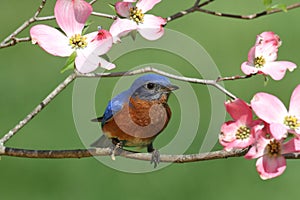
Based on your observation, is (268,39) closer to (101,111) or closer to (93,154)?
(93,154)

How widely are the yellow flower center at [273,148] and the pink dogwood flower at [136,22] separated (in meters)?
0.34

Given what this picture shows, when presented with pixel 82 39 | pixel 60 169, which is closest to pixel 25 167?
pixel 60 169

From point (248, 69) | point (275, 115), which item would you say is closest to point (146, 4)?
point (248, 69)

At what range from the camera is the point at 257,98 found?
137cm

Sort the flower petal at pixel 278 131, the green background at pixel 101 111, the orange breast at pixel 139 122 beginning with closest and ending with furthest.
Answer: the flower petal at pixel 278 131
the orange breast at pixel 139 122
the green background at pixel 101 111

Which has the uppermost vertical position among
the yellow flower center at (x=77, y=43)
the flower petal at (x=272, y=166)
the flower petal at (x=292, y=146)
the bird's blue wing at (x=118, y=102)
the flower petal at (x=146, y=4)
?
the bird's blue wing at (x=118, y=102)

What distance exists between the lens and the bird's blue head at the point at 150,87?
1.90 m

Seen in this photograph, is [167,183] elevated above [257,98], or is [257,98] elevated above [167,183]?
[167,183]

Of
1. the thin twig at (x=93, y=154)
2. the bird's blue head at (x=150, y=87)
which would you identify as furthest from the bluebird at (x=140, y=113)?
the thin twig at (x=93, y=154)

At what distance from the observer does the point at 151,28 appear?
1479 mm

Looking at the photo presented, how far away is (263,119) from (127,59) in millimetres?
4580

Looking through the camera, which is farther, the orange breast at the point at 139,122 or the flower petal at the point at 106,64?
the orange breast at the point at 139,122

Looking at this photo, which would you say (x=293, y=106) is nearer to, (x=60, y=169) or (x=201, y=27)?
(x=60, y=169)

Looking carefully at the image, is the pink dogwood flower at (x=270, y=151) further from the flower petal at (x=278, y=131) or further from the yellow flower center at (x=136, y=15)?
the yellow flower center at (x=136, y=15)
